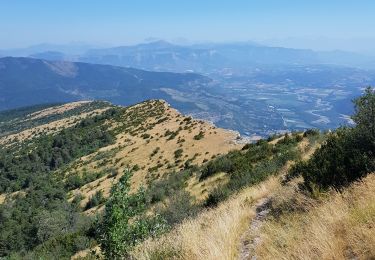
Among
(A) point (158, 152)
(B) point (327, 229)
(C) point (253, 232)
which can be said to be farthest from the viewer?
(A) point (158, 152)

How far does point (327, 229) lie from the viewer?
5.89 metres

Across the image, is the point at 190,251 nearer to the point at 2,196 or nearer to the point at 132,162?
the point at 132,162

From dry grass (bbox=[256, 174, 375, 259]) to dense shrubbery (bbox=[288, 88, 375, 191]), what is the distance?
66 centimetres

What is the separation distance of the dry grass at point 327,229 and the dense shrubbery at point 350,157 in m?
0.66

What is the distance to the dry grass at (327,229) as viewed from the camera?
5.21 meters

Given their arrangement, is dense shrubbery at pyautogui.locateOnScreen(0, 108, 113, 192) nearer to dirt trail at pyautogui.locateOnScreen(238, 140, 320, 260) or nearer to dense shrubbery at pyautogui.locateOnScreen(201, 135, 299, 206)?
dense shrubbery at pyautogui.locateOnScreen(201, 135, 299, 206)

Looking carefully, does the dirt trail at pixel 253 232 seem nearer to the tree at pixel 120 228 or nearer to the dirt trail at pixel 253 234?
the dirt trail at pixel 253 234

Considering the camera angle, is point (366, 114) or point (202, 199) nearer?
point (366, 114)

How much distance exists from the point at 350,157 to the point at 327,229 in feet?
11.8

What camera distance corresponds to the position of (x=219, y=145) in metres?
40.1

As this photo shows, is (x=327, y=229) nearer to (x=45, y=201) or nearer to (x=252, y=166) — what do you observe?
(x=252, y=166)

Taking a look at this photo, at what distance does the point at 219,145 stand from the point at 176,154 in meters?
4.52

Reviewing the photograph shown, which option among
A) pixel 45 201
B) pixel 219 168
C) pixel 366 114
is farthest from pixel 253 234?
pixel 45 201

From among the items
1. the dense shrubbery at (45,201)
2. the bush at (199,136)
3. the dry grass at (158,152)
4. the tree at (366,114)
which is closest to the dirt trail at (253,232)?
the tree at (366,114)
